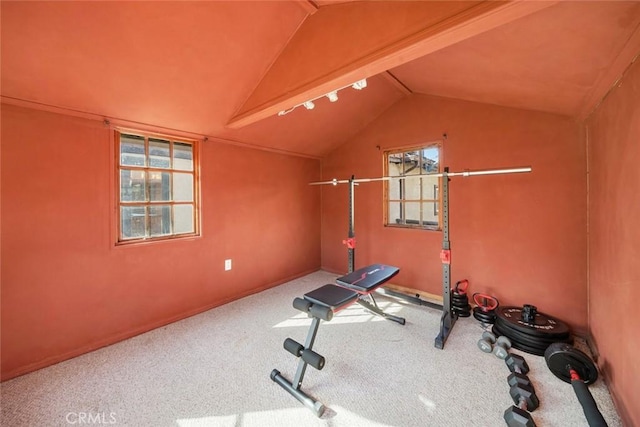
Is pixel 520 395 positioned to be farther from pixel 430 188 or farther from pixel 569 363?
pixel 430 188

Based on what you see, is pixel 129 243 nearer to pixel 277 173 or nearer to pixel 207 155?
pixel 207 155

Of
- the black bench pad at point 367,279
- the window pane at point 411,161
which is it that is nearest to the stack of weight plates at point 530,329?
the black bench pad at point 367,279

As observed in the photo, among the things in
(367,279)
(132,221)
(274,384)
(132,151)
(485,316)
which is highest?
(132,151)

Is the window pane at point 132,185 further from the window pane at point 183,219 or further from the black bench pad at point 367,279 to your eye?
the black bench pad at point 367,279

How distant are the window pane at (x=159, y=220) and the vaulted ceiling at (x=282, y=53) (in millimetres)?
820

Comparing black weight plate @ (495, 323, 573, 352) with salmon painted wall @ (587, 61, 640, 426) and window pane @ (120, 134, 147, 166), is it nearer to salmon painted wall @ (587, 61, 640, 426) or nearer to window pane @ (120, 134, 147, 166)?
salmon painted wall @ (587, 61, 640, 426)

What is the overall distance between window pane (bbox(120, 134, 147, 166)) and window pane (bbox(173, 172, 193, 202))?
0.33 m

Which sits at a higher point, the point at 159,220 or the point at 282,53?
the point at 282,53

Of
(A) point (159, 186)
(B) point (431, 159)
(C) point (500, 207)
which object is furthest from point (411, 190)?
(A) point (159, 186)

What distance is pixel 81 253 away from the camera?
6.89ft

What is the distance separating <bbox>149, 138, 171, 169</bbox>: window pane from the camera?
255 cm

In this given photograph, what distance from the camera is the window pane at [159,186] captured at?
254 cm

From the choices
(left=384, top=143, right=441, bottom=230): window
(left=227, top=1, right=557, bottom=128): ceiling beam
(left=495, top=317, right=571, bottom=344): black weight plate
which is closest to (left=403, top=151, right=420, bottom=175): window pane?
(left=384, top=143, right=441, bottom=230): window

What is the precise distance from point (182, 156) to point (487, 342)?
3452 millimetres
